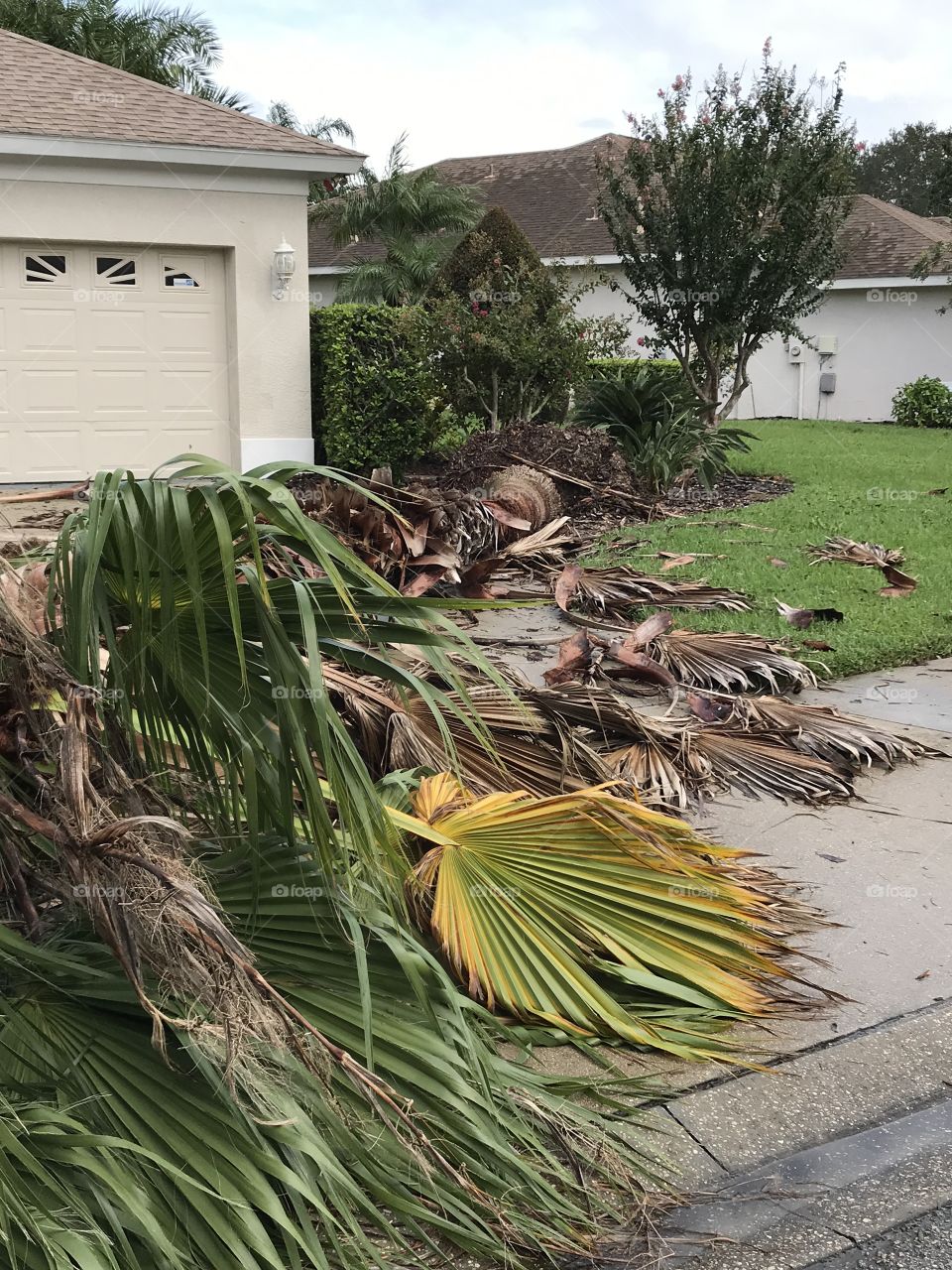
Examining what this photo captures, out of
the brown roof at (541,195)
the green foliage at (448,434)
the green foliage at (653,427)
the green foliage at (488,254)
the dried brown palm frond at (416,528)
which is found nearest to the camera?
the dried brown palm frond at (416,528)

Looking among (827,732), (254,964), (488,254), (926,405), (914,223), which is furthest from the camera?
(914,223)

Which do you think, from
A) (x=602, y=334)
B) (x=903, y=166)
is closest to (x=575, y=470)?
(x=602, y=334)

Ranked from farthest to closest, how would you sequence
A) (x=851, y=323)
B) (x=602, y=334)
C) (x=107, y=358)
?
(x=851, y=323) → (x=602, y=334) → (x=107, y=358)

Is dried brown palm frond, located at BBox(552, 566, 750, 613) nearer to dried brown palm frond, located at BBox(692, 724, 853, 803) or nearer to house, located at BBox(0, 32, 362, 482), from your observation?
dried brown palm frond, located at BBox(692, 724, 853, 803)

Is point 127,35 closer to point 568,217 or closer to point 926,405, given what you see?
point 568,217

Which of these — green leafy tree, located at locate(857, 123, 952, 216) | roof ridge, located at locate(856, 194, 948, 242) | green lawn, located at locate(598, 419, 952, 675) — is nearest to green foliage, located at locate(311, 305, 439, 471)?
green lawn, located at locate(598, 419, 952, 675)

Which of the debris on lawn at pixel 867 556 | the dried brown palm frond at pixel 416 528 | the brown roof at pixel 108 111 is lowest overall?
the debris on lawn at pixel 867 556

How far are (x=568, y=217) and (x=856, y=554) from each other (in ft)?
76.2

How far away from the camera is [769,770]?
5.05 meters

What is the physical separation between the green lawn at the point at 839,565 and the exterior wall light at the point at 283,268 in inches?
228

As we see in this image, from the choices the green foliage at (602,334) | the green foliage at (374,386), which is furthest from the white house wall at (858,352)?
the green foliage at (374,386)

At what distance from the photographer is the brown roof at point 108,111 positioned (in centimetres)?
1366

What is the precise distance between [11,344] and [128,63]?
61.7 feet

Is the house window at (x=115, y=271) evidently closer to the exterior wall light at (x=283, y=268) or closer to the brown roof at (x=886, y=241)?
the exterior wall light at (x=283, y=268)
